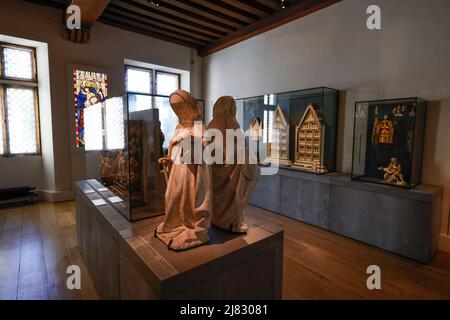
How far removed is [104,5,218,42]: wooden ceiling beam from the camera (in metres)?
4.30

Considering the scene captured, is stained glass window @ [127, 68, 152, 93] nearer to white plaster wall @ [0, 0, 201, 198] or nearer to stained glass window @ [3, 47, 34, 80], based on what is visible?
white plaster wall @ [0, 0, 201, 198]

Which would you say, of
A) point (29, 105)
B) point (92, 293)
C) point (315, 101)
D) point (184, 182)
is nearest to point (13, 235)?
point (92, 293)

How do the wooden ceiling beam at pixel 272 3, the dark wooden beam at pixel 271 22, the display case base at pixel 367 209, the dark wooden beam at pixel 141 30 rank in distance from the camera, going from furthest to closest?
the dark wooden beam at pixel 141 30 < the wooden ceiling beam at pixel 272 3 < the dark wooden beam at pixel 271 22 < the display case base at pixel 367 209

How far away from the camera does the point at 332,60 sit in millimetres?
3533

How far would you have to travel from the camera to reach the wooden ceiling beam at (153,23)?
4.30 metres

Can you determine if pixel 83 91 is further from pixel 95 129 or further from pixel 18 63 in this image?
pixel 95 129

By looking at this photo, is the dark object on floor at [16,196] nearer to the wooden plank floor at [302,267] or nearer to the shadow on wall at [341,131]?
the wooden plank floor at [302,267]

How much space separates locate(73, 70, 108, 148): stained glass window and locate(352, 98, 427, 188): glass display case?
14.8ft

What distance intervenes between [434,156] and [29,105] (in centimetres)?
629

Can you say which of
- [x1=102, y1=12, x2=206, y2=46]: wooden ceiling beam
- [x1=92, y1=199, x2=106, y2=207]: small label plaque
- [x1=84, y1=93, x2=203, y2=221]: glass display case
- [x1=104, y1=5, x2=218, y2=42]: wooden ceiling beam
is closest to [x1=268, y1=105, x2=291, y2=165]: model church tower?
[x1=84, y1=93, x2=203, y2=221]: glass display case

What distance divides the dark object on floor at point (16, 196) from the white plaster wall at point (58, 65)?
0.30m

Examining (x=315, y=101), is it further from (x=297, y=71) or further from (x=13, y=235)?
(x=13, y=235)

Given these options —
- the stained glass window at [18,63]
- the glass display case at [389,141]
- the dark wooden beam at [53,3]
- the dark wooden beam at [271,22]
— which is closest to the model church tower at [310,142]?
the glass display case at [389,141]
